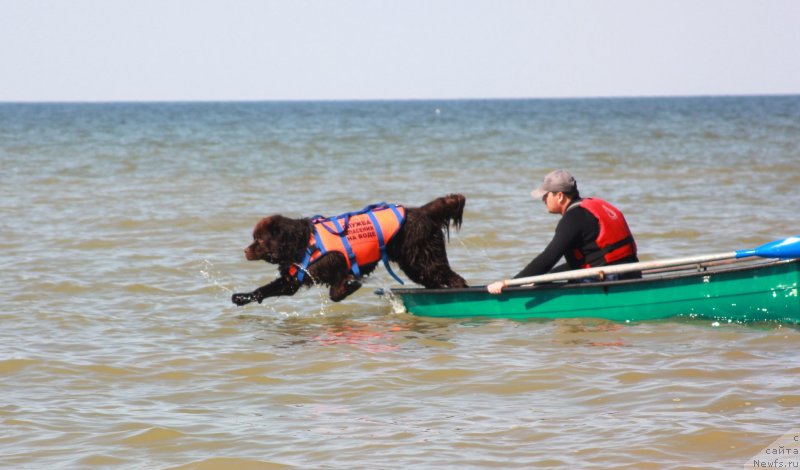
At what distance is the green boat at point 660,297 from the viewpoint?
8047mm

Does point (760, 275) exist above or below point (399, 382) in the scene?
above

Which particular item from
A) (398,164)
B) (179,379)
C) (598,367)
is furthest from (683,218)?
(398,164)

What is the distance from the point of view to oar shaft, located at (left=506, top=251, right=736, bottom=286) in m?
8.16

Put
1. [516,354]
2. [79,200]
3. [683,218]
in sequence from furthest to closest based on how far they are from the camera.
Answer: [79,200]
[683,218]
[516,354]

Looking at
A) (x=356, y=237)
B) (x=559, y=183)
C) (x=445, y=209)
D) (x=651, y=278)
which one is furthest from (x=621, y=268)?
(x=356, y=237)

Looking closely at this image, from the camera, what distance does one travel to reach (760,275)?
8.01 meters

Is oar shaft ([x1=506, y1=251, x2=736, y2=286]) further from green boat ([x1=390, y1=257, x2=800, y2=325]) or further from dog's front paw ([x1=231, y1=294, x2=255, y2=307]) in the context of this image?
dog's front paw ([x1=231, y1=294, x2=255, y2=307])

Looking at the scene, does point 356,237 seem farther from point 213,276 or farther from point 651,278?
point 213,276

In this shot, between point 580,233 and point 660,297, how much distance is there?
0.81 m

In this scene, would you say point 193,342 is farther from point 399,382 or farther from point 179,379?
point 399,382

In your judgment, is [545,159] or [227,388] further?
[545,159]

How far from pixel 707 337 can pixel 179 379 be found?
3.93m

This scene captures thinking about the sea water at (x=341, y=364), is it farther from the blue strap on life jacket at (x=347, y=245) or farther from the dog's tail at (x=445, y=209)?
the dog's tail at (x=445, y=209)

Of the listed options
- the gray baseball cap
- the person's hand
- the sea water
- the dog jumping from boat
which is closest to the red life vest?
the gray baseball cap
